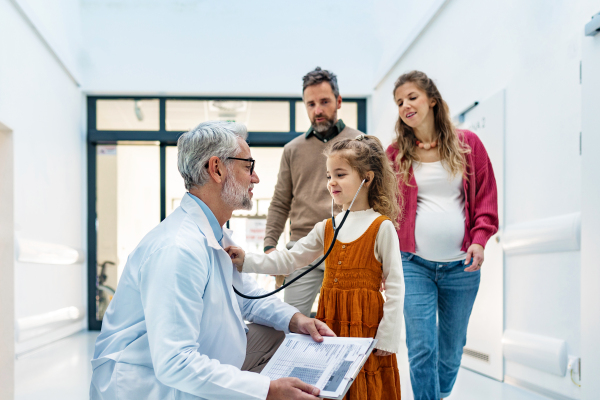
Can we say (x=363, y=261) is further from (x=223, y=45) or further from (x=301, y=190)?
(x=223, y=45)

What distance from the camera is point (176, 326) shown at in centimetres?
116

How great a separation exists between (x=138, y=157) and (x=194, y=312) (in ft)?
16.1

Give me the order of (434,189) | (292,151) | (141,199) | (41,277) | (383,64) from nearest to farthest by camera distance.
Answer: (434,189), (292,151), (41,277), (383,64), (141,199)

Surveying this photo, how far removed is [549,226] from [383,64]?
3.25 m

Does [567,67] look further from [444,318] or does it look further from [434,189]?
[444,318]

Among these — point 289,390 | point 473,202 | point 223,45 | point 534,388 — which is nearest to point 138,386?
point 289,390

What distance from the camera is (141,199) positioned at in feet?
18.9

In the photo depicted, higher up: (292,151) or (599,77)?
(599,77)

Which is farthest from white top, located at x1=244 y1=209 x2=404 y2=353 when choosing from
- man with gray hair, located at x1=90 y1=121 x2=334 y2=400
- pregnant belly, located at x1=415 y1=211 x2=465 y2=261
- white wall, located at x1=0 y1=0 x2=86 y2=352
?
white wall, located at x1=0 y1=0 x2=86 y2=352

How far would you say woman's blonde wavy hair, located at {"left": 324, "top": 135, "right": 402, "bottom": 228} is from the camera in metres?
1.77

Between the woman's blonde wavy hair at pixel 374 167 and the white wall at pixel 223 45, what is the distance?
13.3 feet

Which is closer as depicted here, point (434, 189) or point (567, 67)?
point (434, 189)

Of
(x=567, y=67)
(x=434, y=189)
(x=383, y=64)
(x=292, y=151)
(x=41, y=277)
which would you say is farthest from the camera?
(x=383, y=64)

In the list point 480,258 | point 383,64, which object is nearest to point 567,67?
point 480,258
